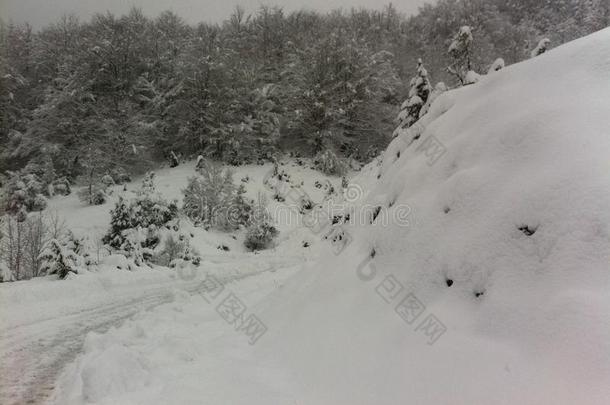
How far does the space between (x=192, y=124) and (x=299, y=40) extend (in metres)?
15.0

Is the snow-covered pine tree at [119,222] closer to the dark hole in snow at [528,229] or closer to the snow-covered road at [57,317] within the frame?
the snow-covered road at [57,317]

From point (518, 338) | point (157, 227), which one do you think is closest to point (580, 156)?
point (518, 338)

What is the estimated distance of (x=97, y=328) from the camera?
768 centimetres

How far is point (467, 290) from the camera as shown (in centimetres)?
382

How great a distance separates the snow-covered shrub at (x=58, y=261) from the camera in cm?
1056

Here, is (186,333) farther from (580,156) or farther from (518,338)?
(580,156)

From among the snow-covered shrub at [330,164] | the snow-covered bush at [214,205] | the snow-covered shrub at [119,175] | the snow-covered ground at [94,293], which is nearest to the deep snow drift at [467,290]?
the snow-covered ground at [94,293]

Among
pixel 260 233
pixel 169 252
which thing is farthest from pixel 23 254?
pixel 260 233

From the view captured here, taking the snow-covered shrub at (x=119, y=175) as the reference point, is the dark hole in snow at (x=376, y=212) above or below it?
above

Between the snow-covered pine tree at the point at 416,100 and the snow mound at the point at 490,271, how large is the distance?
4311 millimetres

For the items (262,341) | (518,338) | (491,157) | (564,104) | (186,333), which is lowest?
(186,333)

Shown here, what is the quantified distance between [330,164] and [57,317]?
22.0m

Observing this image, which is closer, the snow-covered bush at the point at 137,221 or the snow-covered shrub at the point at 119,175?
the snow-covered bush at the point at 137,221

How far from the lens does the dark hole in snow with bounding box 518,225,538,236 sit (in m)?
3.54
